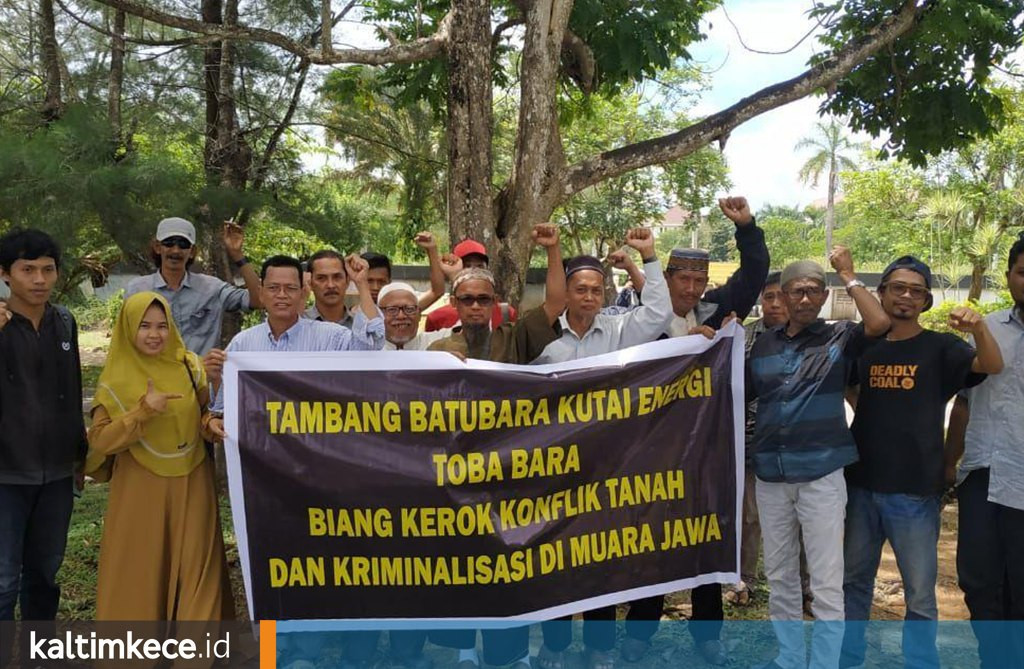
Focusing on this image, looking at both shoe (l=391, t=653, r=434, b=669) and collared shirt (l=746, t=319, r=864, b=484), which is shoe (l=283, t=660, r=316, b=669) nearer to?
shoe (l=391, t=653, r=434, b=669)

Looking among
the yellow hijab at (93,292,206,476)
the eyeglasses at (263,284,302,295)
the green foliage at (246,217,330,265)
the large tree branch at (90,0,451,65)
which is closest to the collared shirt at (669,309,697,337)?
the eyeglasses at (263,284,302,295)

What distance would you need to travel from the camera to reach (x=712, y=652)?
410 centimetres

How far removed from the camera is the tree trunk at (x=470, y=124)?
555 cm

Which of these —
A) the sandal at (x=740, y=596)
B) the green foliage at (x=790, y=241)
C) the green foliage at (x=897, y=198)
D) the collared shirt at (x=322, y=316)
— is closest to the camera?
the collared shirt at (x=322, y=316)

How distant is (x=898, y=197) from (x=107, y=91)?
1791 centimetres

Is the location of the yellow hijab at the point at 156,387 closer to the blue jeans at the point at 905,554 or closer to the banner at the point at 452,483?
the banner at the point at 452,483

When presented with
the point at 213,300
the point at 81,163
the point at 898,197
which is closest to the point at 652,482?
the point at 213,300

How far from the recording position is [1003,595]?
3742mm

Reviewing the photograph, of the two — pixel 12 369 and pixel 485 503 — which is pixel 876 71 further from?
pixel 12 369

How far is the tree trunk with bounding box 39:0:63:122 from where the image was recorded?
22.6 feet

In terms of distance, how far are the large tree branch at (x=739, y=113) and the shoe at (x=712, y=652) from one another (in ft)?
10.3

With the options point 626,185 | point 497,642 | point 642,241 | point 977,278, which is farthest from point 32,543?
point 626,185

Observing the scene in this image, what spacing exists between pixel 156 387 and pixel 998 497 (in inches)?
143

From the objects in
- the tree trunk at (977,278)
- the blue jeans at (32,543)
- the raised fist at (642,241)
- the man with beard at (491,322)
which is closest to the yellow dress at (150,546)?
the blue jeans at (32,543)
